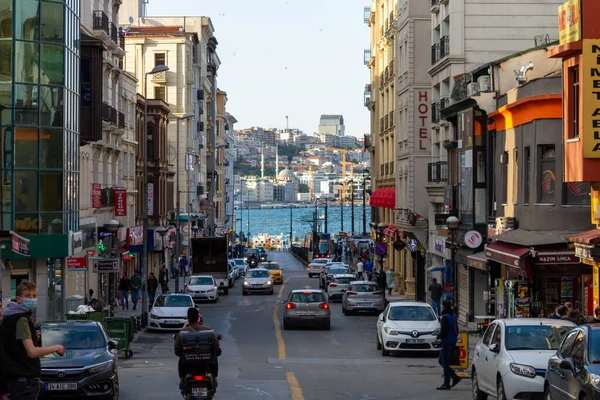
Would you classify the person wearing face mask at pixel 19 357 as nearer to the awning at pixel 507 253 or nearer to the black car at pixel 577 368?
the black car at pixel 577 368

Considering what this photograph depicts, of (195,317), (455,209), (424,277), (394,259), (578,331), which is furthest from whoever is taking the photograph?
(394,259)

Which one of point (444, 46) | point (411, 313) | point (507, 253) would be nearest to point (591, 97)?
point (507, 253)

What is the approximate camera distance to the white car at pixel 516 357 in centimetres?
1730

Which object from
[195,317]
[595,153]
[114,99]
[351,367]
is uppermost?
[114,99]

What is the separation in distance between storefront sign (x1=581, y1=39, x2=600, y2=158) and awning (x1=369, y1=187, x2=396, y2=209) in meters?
36.2

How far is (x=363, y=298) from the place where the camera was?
45.9 m

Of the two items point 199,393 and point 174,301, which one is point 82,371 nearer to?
point 199,393

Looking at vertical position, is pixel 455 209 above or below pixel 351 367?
above

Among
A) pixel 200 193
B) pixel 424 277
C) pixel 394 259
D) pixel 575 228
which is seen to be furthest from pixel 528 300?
pixel 200 193

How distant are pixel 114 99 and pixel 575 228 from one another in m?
30.9

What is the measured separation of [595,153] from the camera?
25203mm

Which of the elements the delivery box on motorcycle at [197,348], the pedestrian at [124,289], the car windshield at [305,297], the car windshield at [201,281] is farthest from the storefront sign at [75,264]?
the delivery box on motorcycle at [197,348]

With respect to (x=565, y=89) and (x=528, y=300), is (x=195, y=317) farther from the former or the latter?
(x=528, y=300)

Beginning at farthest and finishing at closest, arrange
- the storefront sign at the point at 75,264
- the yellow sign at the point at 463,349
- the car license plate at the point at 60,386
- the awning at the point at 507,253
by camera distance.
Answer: the storefront sign at the point at 75,264 < the awning at the point at 507,253 < the yellow sign at the point at 463,349 < the car license plate at the point at 60,386
